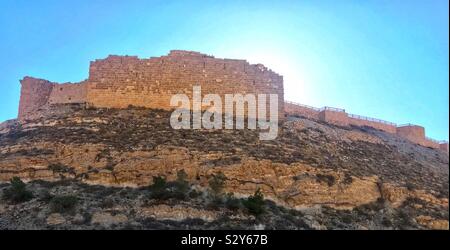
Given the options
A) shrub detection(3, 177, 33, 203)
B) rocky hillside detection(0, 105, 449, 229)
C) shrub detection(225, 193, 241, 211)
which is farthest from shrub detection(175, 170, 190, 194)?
shrub detection(3, 177, 33, 203)

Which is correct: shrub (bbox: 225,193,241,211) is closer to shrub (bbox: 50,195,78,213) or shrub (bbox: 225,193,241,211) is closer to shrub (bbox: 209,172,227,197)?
shrub (bbox: 209,172,227,197)

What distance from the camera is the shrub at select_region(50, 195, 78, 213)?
48.1ft

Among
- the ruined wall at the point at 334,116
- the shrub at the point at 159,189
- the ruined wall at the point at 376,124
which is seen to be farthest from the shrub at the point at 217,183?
the ruined wall at the point at 376,124

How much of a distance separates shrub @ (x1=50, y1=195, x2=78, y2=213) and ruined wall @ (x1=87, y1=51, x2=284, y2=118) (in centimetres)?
687

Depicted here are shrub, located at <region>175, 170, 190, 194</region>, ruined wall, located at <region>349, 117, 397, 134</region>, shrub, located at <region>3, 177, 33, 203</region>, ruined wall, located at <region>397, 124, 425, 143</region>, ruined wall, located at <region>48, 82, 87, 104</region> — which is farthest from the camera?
ruined wall, located at <region>397, 124, 425, 143</region>

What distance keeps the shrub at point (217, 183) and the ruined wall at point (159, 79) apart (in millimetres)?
5401

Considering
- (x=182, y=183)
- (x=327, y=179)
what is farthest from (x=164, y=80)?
(x=327, y=179)

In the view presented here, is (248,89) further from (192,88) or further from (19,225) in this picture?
(19,225)

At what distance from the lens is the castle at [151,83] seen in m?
21.4

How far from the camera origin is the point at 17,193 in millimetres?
15266

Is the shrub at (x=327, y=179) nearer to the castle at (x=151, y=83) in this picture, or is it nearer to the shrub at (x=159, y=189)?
the castle at (x=151, y=83)
